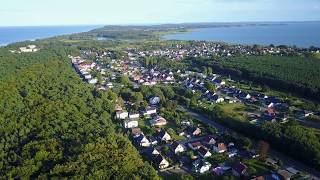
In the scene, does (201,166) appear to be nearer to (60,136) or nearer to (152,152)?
(152,152)

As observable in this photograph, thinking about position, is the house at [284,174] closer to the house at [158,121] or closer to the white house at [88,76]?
the house at [158,121]

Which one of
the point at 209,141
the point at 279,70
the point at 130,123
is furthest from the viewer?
the point at 279,70

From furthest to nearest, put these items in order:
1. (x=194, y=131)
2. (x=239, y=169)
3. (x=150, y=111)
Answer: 1. (x=150, y=111)
2. (x=194, y=131)
3. (x=239, y=169)

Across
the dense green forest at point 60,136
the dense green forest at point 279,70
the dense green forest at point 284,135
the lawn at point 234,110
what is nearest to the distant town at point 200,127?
the lawn at point 234,110

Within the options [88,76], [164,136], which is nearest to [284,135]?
[164,136]

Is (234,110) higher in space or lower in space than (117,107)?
lower
